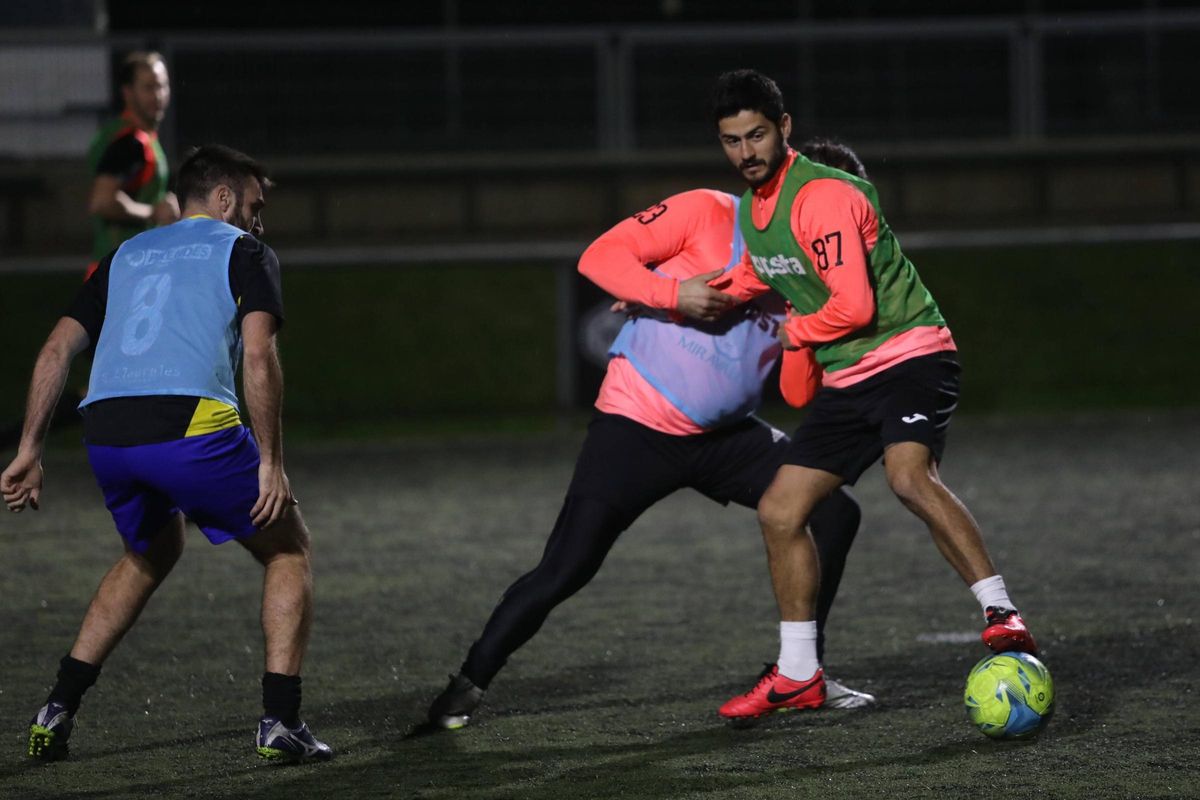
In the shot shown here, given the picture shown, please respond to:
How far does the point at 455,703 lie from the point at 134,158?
5.11 m

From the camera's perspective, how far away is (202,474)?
16.7 feet

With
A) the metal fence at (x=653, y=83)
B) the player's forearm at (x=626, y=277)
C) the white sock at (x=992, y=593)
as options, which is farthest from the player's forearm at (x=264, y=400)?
the metal fence at (x=653, y=83)

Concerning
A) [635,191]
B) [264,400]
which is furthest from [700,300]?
[635,191]

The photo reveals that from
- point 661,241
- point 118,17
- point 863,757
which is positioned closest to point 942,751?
point 863,757

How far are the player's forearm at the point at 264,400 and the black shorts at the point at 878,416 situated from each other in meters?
1.59

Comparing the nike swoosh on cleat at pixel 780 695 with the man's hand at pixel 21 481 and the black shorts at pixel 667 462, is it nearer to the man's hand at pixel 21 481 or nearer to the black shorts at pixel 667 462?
the black shorts at pixel 667 462

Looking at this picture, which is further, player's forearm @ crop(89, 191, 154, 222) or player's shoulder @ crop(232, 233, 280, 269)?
player's forearm @ crop(89, 191, 154, 222)

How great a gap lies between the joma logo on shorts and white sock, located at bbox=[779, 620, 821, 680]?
41.7 inches

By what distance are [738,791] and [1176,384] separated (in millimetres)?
10697

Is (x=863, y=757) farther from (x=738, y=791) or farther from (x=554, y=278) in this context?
(x=554, y=278)

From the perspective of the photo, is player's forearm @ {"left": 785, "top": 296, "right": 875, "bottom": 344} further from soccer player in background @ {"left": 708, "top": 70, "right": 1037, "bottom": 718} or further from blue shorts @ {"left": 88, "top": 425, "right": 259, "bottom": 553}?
blue shorts @ {"left": 88, "top": 425, "right": 259, "bottom": 553}

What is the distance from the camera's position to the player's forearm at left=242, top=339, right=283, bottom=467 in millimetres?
5020

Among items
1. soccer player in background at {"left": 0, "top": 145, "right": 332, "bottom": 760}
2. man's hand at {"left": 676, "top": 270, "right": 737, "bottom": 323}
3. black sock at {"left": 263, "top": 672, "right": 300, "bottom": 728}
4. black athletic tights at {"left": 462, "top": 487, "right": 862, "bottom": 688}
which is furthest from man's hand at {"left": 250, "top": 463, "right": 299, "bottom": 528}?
man's hand at {"left": 676, "top": 270, "right": 737, "bottom": 323}

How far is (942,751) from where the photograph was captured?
5250 millimetres
